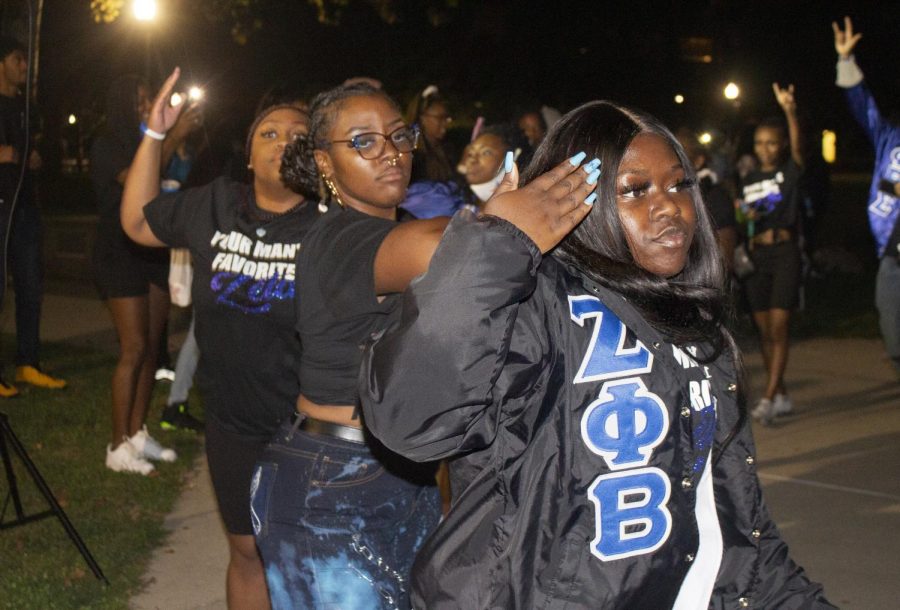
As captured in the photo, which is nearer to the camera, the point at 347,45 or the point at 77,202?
the point at 347,45

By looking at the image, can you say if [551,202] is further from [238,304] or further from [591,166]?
[238,304]

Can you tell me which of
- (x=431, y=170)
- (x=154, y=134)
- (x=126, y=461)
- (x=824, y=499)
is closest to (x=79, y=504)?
(x=126, y=461)

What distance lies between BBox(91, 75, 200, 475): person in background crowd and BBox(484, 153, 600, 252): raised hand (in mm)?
4720

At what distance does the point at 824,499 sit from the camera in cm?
605

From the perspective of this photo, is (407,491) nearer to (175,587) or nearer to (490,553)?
(490,553)

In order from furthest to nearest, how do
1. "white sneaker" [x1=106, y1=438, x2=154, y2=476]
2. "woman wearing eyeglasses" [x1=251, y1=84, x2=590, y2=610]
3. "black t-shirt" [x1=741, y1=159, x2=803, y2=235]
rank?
"black t-shirt" [x1=741, y1=159, x2=803, y2=235]
"white sneaker" [x1=106, y1=438, x2=154, y2=476]
"woman wearing eyeglasses" [x1=251, y1=84, x2=590, y2=610]

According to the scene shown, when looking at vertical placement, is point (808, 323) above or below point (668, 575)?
below

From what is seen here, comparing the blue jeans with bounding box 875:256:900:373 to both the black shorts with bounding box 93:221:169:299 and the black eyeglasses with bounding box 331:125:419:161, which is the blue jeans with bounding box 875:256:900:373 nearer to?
the black shorts with bounding box 93:221:169:299

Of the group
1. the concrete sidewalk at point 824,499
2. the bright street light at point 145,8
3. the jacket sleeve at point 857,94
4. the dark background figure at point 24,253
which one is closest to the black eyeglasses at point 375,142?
the concrete sidewalk at point 824,499

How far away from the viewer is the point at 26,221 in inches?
338

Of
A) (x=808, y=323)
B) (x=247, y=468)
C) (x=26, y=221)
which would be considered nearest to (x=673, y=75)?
(x=808, y=323)

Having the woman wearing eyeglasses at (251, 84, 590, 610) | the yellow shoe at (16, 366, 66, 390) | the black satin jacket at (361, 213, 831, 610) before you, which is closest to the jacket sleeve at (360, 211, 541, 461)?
the black satin jacket at (361, 213, 831, 610)

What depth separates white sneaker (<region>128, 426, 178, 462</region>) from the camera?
21.9 ft

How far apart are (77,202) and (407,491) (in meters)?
26.7
